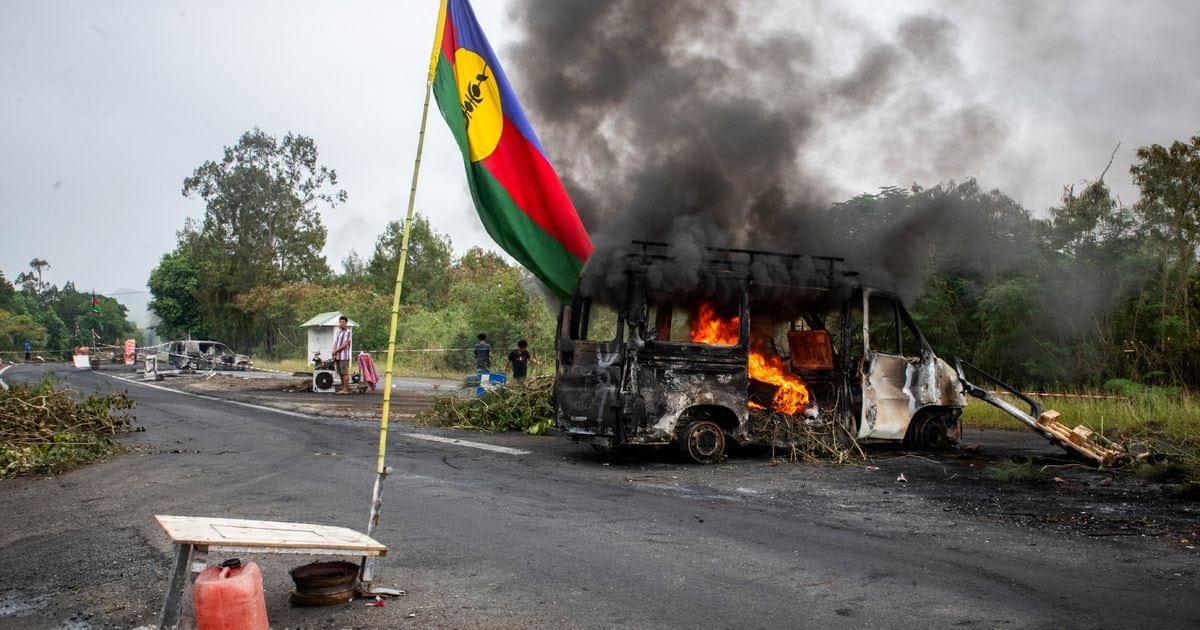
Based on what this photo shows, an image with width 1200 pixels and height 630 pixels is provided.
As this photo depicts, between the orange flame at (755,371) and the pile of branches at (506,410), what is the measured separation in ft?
13.3

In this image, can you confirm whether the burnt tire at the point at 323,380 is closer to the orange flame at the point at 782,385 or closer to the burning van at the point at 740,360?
the burning van at the point at 740,360

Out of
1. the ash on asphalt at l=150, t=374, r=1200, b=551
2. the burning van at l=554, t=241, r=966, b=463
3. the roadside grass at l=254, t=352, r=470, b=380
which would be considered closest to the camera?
the ash on asphalt at l=150, t=374, r=1200, b=551

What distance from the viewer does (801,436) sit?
31.7 feet

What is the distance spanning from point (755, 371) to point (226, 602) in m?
7.24

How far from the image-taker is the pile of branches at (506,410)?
1336 centimetres

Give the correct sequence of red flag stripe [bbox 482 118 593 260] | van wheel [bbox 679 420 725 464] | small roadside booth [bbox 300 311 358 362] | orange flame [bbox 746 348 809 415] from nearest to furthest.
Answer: red flag stripe [bbox 482 118 593 260] < van wheel [bbox 679 420 725 464] < orange flame [bbox 746 348 809 415] < small roadside booth [bbox 300 311 358 362]

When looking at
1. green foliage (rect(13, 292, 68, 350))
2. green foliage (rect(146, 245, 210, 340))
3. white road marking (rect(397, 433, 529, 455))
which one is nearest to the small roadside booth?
white road marking (rect(397, 433, 529, 455))

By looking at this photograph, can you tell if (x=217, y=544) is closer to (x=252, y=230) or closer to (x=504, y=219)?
(x=504, y=219)

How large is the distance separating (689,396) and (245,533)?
19.1 ft

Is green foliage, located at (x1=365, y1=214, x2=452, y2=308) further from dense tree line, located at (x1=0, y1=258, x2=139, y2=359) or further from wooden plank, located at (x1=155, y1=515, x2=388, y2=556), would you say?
wooden plank, located at (x1=155, y1=515, x2=388, y2=556)

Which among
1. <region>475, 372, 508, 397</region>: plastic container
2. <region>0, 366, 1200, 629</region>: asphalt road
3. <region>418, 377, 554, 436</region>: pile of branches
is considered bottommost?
<region>0, 366, 1200, 629</region>: asphalt road

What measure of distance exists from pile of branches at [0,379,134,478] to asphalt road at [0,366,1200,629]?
0.43 metres

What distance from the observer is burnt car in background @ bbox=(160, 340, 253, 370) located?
37531mm

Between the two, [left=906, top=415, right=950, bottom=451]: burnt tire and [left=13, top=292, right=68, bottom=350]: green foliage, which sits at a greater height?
[left=13, top=292, right=68, bottom=350]: green foliage
